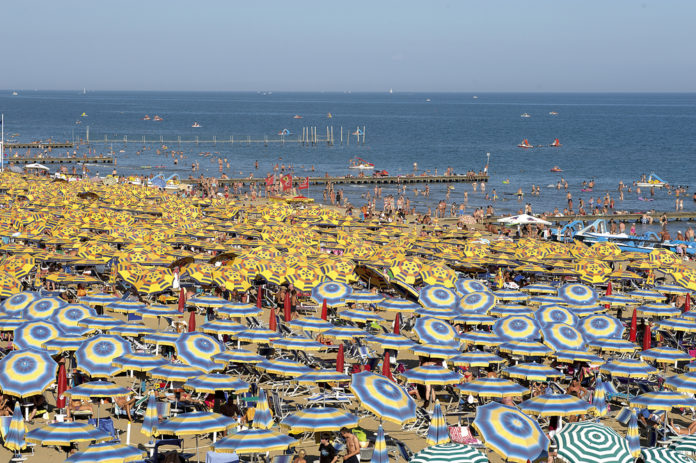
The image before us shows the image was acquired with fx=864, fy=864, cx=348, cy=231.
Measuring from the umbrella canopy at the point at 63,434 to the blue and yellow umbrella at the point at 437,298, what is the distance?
10.9 m

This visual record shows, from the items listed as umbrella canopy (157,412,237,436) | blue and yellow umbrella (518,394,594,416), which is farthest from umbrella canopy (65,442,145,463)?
blue and yellow umbrella (518,394,594,416)

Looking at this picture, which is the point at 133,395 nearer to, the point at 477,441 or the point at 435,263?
the point at 477,441

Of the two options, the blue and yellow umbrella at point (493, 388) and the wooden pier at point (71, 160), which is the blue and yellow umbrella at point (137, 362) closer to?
the blue and yellow umbrella at point (493, 388)

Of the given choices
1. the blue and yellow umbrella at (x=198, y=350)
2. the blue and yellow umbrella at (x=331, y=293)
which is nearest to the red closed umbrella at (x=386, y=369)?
the blue and yellow umbrella at (x=198, y=350)

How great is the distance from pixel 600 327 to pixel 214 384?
965 cm

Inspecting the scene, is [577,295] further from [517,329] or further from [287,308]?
[287,308]

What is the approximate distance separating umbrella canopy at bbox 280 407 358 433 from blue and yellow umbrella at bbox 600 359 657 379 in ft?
21.6

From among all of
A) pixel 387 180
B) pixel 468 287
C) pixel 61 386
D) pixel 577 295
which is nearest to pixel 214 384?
pixel 61 386

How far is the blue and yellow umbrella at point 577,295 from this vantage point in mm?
23609

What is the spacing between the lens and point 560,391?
59.5ft

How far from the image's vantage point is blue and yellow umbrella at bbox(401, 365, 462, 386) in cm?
1623

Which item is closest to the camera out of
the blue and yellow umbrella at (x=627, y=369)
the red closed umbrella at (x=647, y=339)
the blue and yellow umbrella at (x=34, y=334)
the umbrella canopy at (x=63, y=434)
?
the umbrella canopy at (x=63, y=434)

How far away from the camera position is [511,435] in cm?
1280

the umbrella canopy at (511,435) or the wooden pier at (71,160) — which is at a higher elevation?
the umbrella canopy at (511,435)
